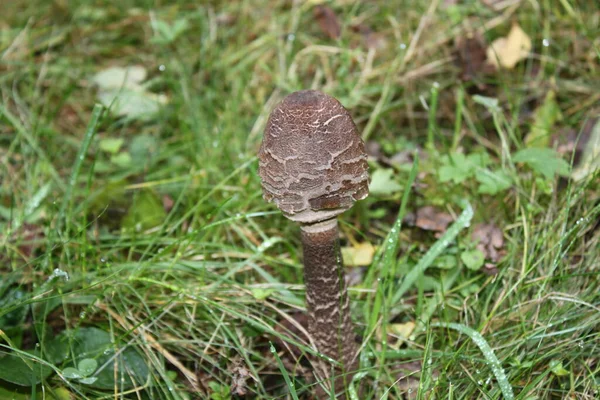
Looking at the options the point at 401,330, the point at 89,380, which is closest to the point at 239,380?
the point at 89,380

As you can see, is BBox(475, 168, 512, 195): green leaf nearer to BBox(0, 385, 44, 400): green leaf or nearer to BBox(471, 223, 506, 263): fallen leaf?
BBox(471, 223, 506, 263): fallen leaf

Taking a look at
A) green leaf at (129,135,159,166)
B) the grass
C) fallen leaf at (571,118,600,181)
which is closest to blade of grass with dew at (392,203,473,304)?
the grass

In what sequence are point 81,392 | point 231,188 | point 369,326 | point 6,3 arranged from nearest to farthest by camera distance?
point 81,392
point 369,326
point 231,188
point 6,3

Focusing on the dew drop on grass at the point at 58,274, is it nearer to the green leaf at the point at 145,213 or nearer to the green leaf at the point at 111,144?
the green leaf at the point at 145,213

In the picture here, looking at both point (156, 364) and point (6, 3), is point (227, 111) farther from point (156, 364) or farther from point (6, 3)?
point (6, 3)

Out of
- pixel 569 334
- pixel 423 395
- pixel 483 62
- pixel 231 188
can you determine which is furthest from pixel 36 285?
pixel 483 62

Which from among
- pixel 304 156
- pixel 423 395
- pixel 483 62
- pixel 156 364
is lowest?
pixel 156 364

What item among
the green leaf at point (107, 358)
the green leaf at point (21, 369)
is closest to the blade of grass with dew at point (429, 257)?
the green leaf at point (107, 358)
